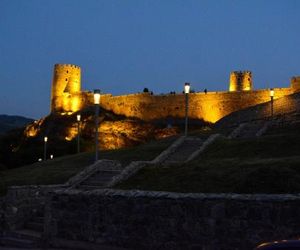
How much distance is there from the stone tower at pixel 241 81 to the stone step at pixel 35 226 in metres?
73.9

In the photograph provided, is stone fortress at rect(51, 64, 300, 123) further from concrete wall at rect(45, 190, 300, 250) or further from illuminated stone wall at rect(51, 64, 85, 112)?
concrete wall at rect(45, 190, 300, 250)

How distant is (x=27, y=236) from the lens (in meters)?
17.4

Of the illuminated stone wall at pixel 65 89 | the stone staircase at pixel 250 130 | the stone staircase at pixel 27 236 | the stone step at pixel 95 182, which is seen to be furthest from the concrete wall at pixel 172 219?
the illuminated stone wall at pixel 65 89

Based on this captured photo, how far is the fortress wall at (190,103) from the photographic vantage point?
84625 mm

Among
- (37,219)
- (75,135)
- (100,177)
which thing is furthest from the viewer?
(75,135)

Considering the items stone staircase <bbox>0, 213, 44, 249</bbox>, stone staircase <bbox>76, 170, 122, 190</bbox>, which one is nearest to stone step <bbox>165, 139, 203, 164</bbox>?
stone staircase <bbox>76, 170, 122, 190</bbox>

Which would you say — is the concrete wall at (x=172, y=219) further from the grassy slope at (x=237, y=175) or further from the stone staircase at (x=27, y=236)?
the grassy slope at (x=237, y=175)

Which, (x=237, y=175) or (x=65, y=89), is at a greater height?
(x=65, y=89)

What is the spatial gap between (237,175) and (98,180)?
662 centimetres

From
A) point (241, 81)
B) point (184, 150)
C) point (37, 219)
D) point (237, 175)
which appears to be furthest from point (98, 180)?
point (241, 81)

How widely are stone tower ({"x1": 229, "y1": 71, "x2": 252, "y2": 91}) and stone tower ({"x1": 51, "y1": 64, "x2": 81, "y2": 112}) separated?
119ft

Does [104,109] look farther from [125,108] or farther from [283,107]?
[283,107]

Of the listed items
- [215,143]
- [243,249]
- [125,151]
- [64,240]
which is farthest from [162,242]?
[125,151]

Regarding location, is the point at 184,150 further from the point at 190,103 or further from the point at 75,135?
the point at 75,135
